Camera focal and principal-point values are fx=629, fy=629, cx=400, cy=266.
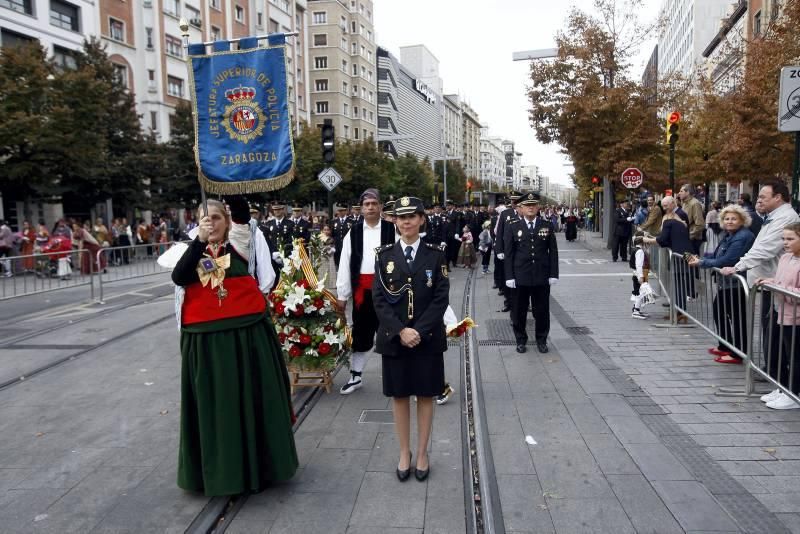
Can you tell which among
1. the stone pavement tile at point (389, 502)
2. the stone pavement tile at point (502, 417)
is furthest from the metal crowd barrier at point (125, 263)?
the stone pavement tile at point (389, 502)

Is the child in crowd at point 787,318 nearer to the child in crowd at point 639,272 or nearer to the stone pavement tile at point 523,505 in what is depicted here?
the stone pavement tile at point 523,505

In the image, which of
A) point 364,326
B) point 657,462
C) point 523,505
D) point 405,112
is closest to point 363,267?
point 364,326

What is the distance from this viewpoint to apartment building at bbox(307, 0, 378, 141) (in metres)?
70.1

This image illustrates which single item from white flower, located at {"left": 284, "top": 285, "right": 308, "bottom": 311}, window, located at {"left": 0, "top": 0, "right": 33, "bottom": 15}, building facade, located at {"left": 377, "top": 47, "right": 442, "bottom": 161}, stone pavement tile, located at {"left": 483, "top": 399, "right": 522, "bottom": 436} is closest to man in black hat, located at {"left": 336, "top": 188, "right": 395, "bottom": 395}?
white flower, located at {"left": 284, "top": 285, "right": 308, "bottom": 311}

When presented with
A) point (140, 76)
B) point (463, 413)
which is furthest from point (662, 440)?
point (140, 76)

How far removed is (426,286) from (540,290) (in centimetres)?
412

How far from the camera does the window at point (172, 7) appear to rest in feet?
128

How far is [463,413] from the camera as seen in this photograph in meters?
5.58

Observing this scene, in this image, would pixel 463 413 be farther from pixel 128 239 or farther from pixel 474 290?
pixel 128 239

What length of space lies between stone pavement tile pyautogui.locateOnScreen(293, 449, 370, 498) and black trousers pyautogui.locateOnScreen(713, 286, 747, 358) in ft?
13.1

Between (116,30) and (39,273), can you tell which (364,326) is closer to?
(39,273)

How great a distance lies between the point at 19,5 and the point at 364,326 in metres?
29.7

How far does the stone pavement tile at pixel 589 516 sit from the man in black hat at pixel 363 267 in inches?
111

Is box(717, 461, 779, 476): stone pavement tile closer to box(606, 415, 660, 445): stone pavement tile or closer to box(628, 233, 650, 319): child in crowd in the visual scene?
box(606, 415, 660, 445): stone pavement tile
